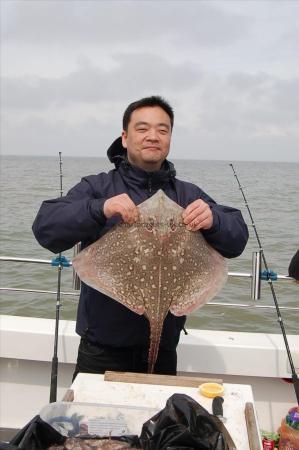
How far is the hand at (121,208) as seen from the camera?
8.48 feet

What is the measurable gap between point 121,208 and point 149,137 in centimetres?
64

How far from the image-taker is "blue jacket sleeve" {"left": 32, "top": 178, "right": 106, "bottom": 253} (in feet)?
8.68

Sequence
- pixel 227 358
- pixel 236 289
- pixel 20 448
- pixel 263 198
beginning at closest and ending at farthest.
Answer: pixel 20 448, pixel 227 358, pixel 236 289, pixel 263 198

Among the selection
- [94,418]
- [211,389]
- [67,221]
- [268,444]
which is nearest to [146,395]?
[211,389]

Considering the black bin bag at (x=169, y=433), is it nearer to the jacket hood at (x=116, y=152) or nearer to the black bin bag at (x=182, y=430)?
the black bin bag at (x=182, y=430)

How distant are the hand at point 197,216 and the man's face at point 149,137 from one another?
53 cm

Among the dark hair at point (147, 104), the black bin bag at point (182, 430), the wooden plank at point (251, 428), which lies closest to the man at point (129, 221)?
the dark hair at point (147, 104)

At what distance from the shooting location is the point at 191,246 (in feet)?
9.00

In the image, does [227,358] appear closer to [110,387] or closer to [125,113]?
[110,387]

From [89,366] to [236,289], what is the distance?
7.03 m

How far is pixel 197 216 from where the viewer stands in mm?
2660

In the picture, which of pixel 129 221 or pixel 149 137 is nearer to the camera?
pixel 129 221

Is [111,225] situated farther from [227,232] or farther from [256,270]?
[256,270]

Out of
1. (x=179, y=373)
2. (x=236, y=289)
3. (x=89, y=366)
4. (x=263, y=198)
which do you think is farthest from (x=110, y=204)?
(x=263, y=198)
